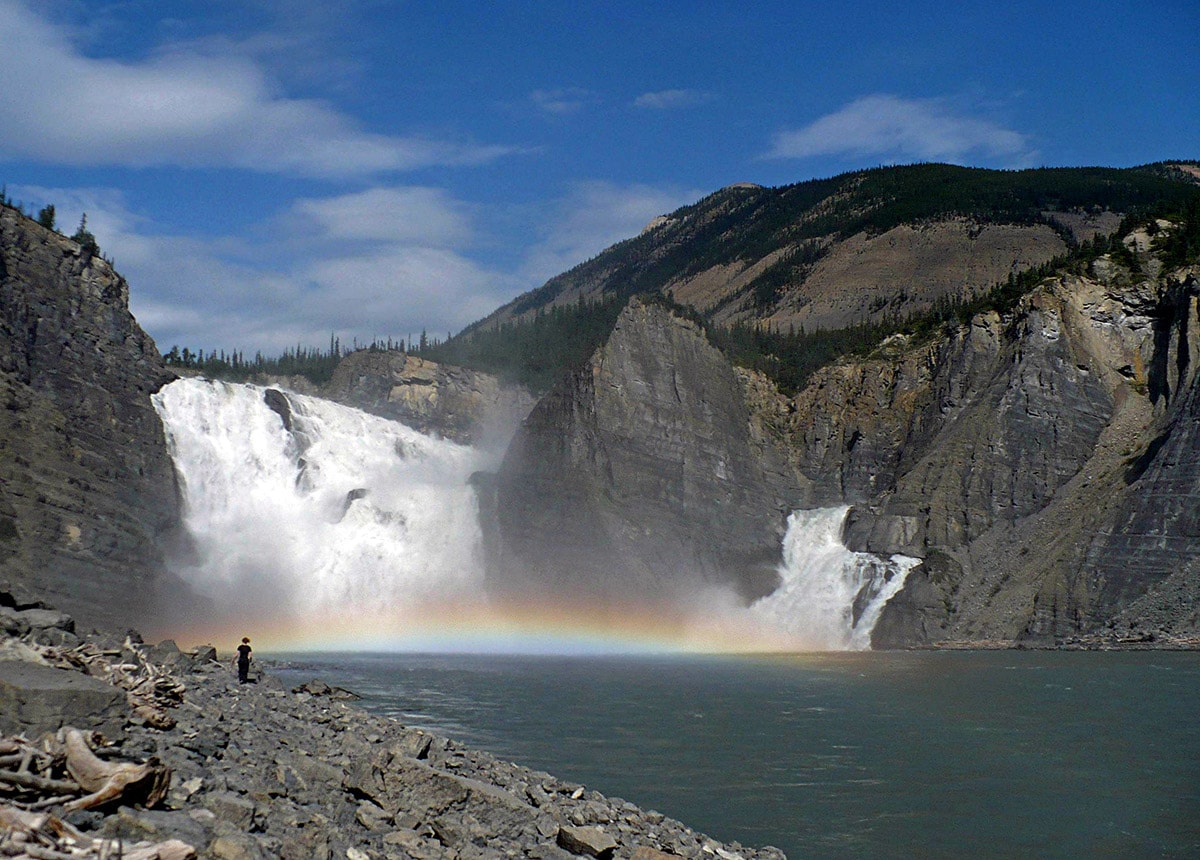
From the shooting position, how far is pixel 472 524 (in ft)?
286

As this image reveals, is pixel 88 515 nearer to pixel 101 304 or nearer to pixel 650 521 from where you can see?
pixel 101 304

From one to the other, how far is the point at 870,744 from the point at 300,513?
63.5 meters

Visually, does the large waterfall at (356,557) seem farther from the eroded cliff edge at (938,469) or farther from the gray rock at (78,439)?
the gray rock at (78,439)

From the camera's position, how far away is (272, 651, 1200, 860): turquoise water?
19.4 m

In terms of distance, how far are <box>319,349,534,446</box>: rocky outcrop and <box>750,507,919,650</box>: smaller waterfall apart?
41878mm

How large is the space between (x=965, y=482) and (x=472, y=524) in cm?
4040

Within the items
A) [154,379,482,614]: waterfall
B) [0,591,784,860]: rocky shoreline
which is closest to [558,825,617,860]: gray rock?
[0,591,784,860]: rocky shoreline

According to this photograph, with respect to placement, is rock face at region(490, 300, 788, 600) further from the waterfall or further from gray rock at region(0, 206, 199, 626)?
gray rock at region(0, 206, 199, 626)

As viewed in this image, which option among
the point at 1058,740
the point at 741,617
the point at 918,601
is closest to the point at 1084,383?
the point at 918,601

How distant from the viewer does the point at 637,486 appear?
84.4 metres

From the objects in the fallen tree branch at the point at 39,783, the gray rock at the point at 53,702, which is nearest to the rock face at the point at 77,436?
the gray rock at the point at 53,702

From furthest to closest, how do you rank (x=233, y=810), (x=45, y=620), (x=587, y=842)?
(x=45, y=620) < (x=587, y=842) < (x=233, y=810)

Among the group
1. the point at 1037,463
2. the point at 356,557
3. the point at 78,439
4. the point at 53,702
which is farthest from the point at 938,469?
the point at 53,702

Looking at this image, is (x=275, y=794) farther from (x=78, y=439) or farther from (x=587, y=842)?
(x=78, y=439)
